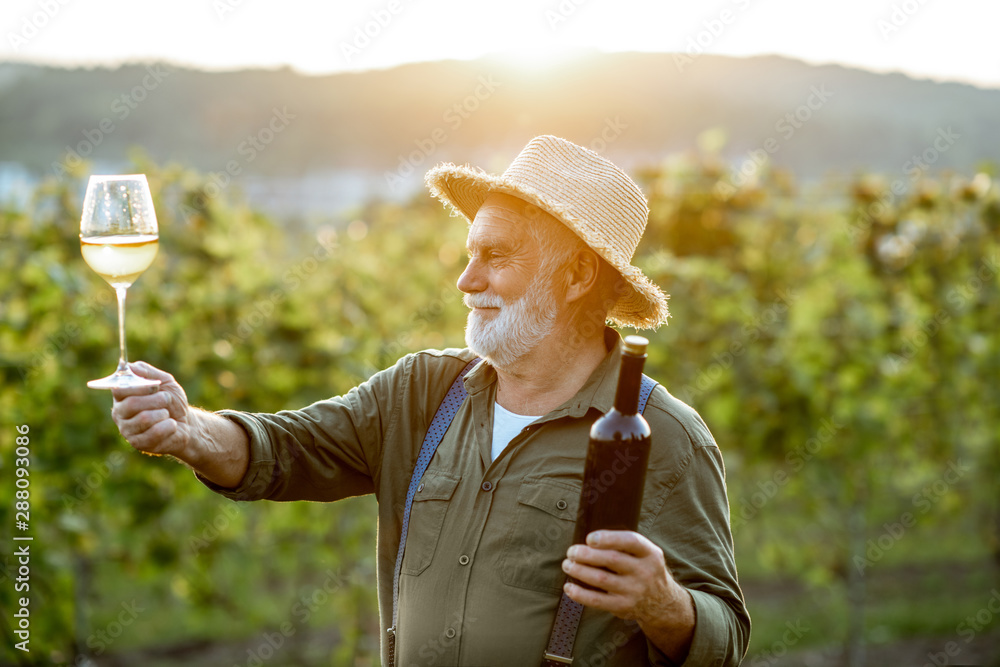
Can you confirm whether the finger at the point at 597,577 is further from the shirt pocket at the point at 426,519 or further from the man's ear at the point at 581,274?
the man's ear at the point at 581,274

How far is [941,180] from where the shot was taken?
574cm

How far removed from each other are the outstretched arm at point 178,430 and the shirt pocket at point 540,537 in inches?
27.5

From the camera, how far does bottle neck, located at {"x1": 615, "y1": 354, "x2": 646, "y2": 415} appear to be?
5.25 feet

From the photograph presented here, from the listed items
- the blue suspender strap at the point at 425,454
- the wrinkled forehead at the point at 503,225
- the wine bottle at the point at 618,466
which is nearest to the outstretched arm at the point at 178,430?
the blue suspender strap at the point at 425,454

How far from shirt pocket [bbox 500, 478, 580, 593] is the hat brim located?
23.9 inches

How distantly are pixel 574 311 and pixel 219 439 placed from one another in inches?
39.6

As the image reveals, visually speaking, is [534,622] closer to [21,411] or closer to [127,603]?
[21,411]

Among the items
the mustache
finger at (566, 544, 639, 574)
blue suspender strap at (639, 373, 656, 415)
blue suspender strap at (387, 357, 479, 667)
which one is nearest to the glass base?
blue suspender strap at (387, 357, 479, 667)

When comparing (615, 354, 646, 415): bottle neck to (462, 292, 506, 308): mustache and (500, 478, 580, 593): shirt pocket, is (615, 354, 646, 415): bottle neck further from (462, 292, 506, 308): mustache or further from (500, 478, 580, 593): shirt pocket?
(462, 292, 506, 308): mustache

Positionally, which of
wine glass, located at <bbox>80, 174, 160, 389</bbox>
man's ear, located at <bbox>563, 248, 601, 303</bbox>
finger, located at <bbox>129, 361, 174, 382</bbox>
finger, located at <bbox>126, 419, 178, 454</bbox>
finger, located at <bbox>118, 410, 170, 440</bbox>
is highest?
wine glass, located at <bbox>80, 174, 160, 389</bbox>

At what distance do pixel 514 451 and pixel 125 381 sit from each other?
95cm

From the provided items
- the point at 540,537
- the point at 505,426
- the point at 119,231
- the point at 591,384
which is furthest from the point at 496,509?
the point at 119,231

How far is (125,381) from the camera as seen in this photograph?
1.74m

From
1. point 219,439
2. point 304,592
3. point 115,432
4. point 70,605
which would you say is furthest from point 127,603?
point 219,439
